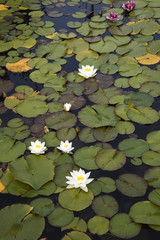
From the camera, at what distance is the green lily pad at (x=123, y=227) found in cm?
222

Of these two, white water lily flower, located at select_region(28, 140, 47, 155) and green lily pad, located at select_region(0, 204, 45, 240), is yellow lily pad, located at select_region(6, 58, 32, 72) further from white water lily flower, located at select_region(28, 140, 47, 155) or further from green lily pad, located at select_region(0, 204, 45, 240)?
green lily pad, located at select_region(0, 204, 45, 240)

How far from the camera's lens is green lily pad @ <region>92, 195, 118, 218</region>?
7.75 ft

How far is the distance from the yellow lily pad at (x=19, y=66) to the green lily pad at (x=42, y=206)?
6.98ft

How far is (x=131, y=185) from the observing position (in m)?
2.54

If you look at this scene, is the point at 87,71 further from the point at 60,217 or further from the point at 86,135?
the point at 60,217

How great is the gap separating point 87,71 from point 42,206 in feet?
6.34

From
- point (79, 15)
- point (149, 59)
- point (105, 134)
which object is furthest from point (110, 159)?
point (79, 15)

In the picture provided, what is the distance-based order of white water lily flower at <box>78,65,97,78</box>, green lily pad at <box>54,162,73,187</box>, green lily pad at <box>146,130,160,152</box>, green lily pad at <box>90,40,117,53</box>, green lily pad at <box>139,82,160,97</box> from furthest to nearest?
green lily pad at <box>90,40,117,53</box>
white water lily flower at <box>78,65,97,78</box>
green lily pad at <box>139,82,160,97</box>
green lily pad at <box>146,130,160,152</box>
green lily pad at <box>54,162,73,187</box>

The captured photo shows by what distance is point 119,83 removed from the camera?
3.66 m

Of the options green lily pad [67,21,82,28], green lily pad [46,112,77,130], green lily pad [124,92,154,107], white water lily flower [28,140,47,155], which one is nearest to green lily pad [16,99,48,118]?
green lily pad [46,112,77,130]

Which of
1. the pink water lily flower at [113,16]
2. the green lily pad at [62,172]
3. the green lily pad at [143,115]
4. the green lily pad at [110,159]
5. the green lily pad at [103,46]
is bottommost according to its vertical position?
the green lily pad at [62,172]

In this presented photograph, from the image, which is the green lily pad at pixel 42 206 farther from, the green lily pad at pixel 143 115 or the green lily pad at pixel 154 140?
the green lily pad at pixel 143 115

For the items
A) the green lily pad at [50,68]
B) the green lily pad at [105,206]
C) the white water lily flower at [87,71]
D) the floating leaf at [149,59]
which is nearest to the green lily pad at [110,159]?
the green lily pad at [105,206]

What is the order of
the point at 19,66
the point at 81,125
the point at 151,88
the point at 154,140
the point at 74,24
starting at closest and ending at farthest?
the point at 154,140 < the point at 81,125 < the point at 151,88 < the point at 19,66 < the point at 74,24
